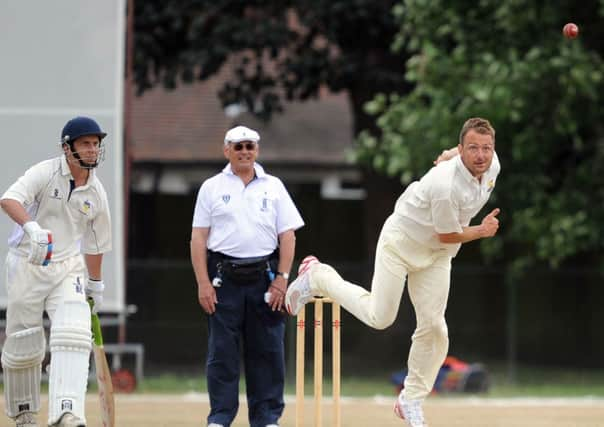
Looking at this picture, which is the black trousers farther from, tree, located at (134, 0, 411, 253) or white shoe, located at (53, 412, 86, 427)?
tree, located at (134, 0, 411, 253)

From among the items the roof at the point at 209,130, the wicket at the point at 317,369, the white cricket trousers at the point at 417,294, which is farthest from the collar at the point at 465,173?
the roof at the point at 209,130

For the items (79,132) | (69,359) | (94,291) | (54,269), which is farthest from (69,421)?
(79,132)

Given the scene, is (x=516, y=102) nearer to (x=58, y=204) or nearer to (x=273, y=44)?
(x=273, y=44)

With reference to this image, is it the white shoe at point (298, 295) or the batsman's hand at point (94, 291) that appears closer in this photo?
the batsman's hand at point (94, 291)

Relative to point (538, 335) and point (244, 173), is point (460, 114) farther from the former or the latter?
point (244, 173)

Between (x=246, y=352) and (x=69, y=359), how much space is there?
45.6 inches

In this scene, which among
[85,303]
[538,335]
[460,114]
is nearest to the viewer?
[85,303]

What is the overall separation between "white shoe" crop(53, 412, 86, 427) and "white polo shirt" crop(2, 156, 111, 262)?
734 millimetres

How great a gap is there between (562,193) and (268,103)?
320 cm

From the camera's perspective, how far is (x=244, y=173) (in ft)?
21.8

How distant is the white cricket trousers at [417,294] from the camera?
632cm

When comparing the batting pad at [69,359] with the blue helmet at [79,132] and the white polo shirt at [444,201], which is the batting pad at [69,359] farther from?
the white polo shirt at [444,201]

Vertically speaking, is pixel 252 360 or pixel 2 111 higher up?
pixel 2 111

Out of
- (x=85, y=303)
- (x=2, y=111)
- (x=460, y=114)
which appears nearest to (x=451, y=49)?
(x=460, y=114)
